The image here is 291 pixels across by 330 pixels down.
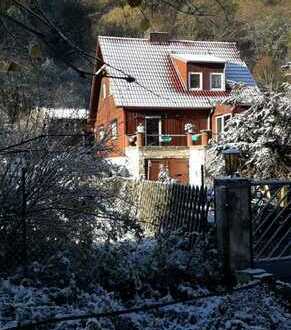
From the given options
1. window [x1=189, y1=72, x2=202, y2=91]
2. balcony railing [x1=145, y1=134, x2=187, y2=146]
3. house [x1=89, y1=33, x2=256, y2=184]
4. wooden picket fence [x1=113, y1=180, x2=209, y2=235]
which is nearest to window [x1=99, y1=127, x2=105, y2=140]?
wooden picket fence [x1=113, y1=180, x2=209, y2=235]

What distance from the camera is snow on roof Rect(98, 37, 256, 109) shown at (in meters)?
24.7

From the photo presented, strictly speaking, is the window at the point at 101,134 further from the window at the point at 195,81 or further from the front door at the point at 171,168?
the window at the point at 195,81

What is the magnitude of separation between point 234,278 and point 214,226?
37.8 inches

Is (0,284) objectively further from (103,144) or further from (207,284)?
(103,144)

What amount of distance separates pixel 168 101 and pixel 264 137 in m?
12.4

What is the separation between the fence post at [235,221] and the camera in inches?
249

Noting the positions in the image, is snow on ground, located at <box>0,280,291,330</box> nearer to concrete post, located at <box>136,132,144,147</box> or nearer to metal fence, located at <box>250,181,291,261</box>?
metal fence, located at <box>250,181,291,261</box>

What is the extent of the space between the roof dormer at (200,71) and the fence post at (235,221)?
19965mm

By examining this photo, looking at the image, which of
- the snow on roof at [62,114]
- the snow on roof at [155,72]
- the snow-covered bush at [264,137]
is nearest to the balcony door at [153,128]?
the snow on roof at [155,72]

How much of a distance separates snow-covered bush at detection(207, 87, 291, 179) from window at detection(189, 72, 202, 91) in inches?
524

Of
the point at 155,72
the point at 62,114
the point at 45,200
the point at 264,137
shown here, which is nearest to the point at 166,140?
the point at 155,72

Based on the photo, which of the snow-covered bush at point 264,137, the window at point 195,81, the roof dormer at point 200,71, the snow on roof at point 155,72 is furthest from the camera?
the window at point 195,81

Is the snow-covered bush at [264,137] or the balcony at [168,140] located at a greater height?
the balcony at [168,140]

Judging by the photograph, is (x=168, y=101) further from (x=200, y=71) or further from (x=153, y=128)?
(x=200, y=71)
